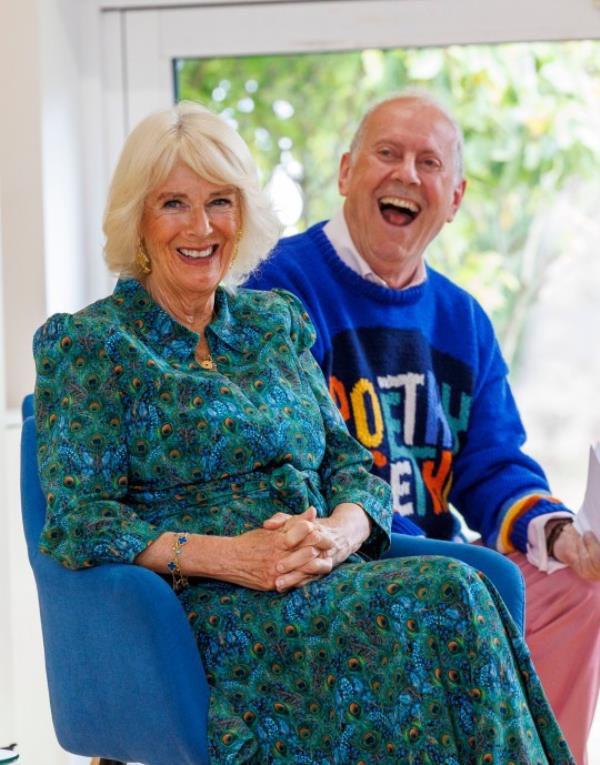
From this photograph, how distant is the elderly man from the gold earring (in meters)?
0.44

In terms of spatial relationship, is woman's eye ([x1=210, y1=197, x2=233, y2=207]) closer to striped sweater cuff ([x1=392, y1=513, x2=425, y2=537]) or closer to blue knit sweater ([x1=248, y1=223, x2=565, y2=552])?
blue knit sweater ([x1=248, y1=223, x2=565, y2=552])

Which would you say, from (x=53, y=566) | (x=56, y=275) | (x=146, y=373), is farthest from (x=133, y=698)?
(x=56, y=275)

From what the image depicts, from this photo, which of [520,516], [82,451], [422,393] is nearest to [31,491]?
[82,451]

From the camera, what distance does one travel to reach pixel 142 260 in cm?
228

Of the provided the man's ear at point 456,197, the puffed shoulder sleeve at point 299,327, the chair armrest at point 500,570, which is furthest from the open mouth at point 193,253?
the man's ear at point 456,197

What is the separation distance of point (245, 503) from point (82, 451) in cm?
30

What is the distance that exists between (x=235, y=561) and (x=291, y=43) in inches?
72.1

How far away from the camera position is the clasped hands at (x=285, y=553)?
2020mm

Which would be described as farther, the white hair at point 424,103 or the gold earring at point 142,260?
the white hair at point 424,103

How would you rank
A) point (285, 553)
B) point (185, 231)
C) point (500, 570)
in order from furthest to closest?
1. point (185, 231)
2. point (500, 570)
3. point (285, 553)

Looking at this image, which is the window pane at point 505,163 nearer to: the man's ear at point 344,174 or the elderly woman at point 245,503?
the man's ear at point 344,174

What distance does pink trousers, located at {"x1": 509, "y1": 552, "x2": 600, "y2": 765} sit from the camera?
2504mm

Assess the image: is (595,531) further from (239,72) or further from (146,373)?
(239,72)

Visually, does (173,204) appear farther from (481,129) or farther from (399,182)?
(481,129)
